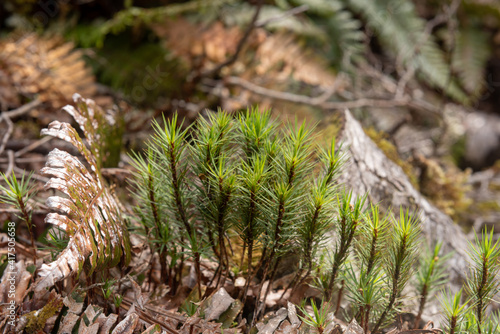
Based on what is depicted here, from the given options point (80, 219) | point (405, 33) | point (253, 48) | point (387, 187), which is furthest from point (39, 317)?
point (405, 33)

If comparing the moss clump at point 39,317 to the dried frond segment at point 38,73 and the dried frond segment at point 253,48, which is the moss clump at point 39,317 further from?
the dried frond segment at point 253,48

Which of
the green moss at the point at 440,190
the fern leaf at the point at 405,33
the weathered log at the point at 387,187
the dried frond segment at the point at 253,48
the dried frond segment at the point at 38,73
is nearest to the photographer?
the weathered log at the point at 387,187

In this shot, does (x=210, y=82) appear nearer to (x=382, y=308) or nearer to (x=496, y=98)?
(x=382, y=308)

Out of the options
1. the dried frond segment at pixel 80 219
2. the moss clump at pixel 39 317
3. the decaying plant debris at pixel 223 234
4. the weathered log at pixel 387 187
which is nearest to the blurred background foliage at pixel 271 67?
the weathered log at pixel 387 187

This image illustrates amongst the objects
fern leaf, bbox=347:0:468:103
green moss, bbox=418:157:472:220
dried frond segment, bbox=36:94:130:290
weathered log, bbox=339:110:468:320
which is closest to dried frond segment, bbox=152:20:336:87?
fern leaf, bbox=347:0:468:103

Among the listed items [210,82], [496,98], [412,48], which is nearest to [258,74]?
[210,82]
